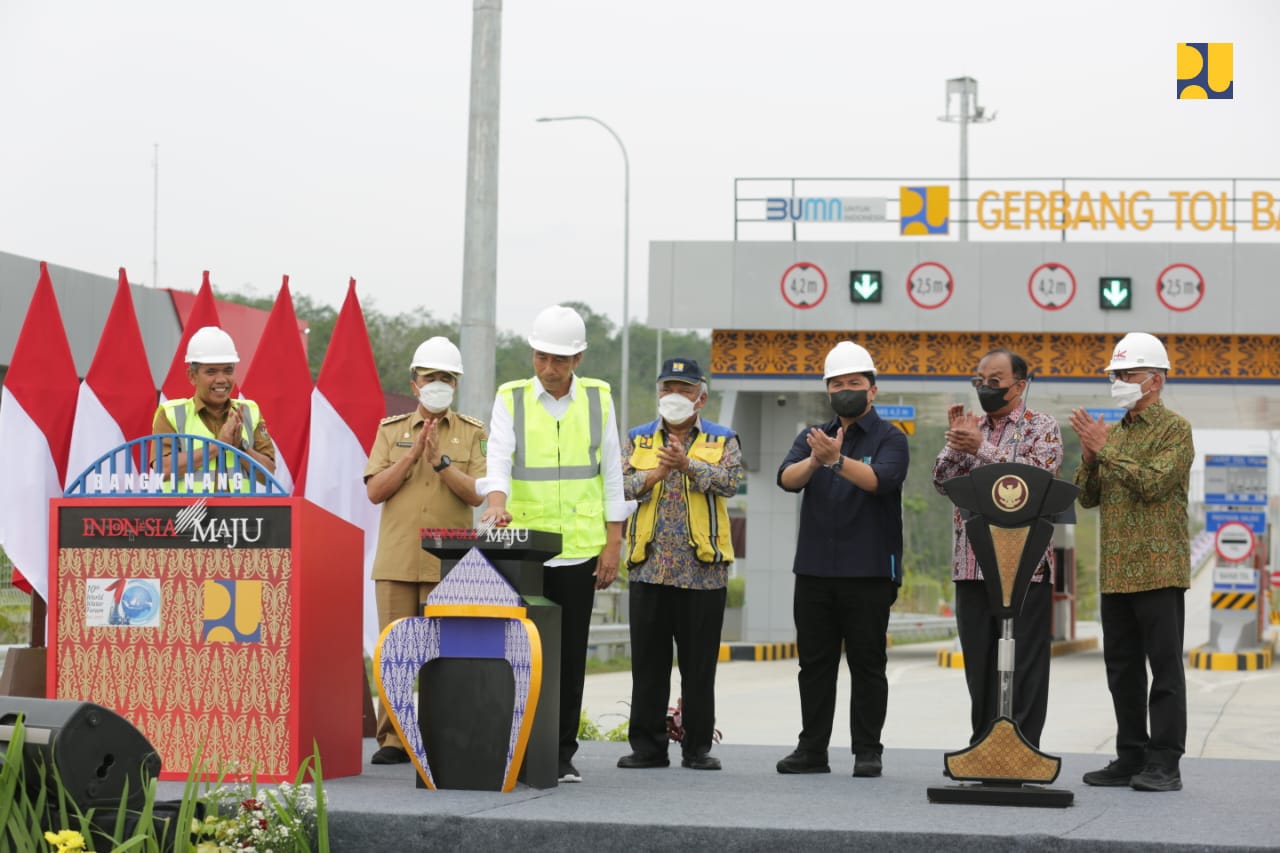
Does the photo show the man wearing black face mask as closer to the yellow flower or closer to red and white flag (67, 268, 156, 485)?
the yellow flower

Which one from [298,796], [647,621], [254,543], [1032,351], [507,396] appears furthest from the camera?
[1032,351]

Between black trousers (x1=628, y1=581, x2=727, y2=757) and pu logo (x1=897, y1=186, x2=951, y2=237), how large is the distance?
17.8m

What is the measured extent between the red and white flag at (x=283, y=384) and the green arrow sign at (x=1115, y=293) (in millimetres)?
16593

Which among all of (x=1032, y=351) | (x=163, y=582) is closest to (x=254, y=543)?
(x=163, y=582)

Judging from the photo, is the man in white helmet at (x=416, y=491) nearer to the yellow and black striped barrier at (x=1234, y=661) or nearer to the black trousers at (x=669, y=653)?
the black trousers at (x=669, y=653)

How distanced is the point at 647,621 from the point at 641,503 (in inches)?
22.5

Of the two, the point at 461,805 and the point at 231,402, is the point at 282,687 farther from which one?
the point at 231,402

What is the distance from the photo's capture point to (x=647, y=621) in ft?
27.2

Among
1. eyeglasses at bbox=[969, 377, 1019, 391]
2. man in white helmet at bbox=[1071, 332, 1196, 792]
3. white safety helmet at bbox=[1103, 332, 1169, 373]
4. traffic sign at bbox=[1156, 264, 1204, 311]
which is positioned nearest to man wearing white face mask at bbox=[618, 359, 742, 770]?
eyeglasses at bbox=[969, 377, 1019, 391]

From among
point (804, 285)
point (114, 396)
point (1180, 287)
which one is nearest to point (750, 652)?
point (804, 285)

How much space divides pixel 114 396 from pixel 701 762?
3.85m

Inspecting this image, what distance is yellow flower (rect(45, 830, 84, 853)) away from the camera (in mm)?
5410

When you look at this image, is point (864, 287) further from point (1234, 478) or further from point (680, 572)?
point (680, 572)

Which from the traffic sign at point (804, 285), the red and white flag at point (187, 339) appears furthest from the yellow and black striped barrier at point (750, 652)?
the red and white flag at point (187, 339)
